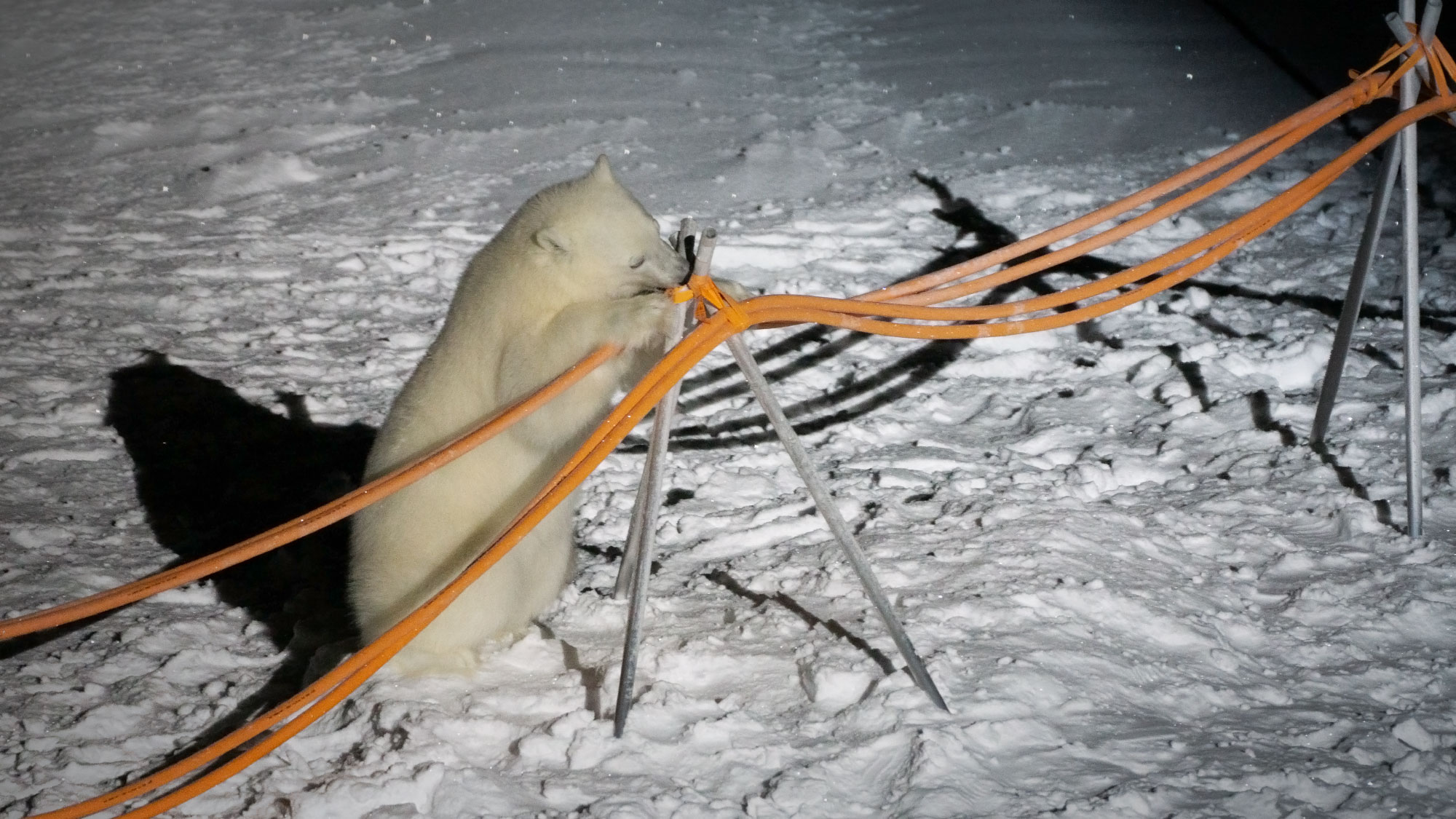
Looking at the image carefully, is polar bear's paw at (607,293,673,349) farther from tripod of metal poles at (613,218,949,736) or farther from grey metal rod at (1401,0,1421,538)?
grey metal rod at (1401,0,1421,538)

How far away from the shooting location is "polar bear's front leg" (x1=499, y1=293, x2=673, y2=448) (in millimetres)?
2217

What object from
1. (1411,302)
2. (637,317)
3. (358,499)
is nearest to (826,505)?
(637,317)

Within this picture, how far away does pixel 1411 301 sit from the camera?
308cm

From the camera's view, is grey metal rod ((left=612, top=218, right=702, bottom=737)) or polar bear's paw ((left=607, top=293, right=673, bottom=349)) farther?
grey metal rod ((left=612, top=218, right=702, bottom=737))

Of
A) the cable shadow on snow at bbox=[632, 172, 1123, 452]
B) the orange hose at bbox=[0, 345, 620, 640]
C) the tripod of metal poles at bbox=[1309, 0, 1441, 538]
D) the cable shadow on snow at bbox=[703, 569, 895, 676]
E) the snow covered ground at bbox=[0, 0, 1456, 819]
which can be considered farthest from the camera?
the cable shadow on snow at bbox=[632, 172, 1123, 452]

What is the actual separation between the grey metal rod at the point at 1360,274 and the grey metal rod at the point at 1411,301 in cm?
4

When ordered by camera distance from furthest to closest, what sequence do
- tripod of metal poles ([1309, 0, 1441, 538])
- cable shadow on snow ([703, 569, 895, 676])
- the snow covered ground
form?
tripod of metal poles ([1309, 0, 1441, 538])
cable shadow on snow ([703, 569, 895, 676])
the snow covered ground

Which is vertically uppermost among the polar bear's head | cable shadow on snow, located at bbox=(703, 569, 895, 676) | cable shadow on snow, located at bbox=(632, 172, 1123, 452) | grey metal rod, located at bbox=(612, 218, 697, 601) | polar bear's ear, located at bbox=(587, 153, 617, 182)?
polar bear's ear, located at bbox=(587, 153, 617, 182)

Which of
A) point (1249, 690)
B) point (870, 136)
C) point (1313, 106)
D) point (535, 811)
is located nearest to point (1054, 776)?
point (1249, 690)

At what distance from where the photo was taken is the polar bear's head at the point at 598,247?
2.36m

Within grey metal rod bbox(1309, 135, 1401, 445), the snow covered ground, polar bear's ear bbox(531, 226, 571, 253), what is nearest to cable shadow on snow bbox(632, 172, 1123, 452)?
the snow covered ground

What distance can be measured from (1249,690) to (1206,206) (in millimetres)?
3869

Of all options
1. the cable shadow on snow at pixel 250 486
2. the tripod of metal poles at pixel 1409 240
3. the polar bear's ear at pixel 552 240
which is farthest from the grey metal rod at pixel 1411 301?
the cable shadow on snow at pixel 250 486

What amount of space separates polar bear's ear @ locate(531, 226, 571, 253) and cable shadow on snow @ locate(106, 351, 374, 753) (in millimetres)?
1285
